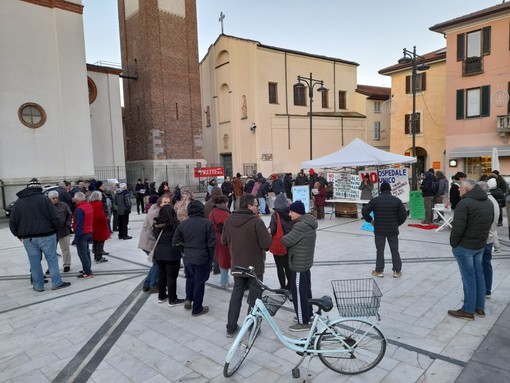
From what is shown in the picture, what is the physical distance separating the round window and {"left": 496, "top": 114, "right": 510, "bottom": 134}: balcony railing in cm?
2545

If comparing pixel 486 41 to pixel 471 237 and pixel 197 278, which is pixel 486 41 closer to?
pixel 471 237

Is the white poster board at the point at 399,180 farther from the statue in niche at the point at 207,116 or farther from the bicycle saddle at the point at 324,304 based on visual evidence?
the statue in niche at the point at 207,116

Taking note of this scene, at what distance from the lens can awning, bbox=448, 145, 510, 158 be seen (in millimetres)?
21438

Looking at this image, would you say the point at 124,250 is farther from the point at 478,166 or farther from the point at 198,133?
the point at 478,166

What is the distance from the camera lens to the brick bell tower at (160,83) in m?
26.1

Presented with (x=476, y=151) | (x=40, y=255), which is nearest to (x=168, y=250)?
(x=40, y=255)

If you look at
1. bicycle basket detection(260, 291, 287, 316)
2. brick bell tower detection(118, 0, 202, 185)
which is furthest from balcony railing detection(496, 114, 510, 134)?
bicycle basket detection(260, 291, 287, 316)

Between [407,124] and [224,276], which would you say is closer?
[224,276]

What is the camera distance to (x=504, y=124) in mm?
21297

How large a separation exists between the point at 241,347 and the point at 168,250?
7.13 feet

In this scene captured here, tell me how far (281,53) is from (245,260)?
2953 centimetres

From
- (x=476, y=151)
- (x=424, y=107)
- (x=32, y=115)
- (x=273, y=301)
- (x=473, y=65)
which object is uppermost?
(x=473, y=65)

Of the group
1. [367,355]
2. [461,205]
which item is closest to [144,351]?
[367,355]

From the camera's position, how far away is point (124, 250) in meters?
9.91
